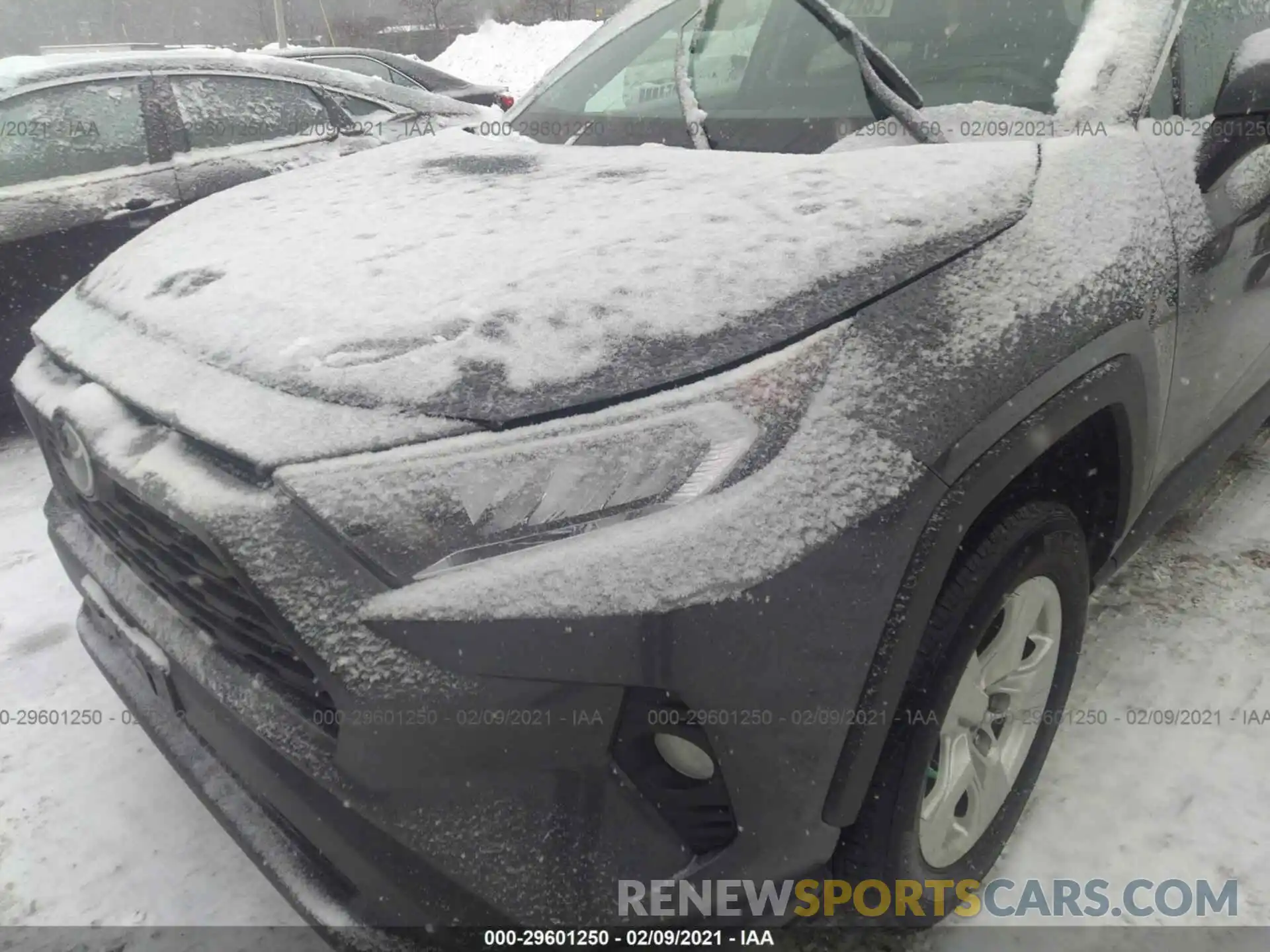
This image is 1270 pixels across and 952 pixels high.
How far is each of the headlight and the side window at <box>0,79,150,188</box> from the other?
3.68 m

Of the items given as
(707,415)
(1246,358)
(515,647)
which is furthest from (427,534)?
(1246,358)

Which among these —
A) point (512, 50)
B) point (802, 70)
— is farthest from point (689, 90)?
point (512, 50)

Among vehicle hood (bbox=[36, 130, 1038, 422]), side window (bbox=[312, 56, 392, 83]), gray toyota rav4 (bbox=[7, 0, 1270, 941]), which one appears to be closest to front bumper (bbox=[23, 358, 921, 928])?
gray toyota rav4 (bbox=[7, 0, 1270, 941])

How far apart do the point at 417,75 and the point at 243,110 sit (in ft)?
9.36

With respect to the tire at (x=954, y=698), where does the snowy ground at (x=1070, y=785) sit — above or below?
below

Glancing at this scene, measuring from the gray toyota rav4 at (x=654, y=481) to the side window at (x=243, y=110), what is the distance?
292 centimetres

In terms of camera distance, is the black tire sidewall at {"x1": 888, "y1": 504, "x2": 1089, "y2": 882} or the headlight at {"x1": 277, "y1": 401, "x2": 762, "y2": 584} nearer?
the headlight at {"x1": 277, "y1": 401, "x2": 762, "y2": 584}

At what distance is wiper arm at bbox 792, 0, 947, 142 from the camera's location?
192cm

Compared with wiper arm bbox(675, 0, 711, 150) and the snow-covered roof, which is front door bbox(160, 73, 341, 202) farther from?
wiper arm bbox(675, 0, 711, 150)

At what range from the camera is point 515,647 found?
1.06m

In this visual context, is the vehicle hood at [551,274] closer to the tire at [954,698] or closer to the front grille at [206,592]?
the front grille at [206,592]

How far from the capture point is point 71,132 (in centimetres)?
393

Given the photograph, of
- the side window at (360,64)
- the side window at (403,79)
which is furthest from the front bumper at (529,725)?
the side window at (403,79)
